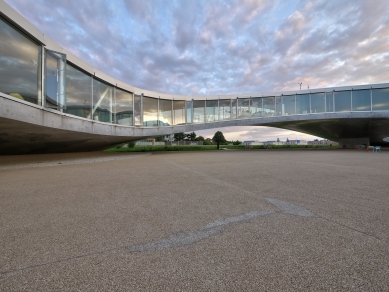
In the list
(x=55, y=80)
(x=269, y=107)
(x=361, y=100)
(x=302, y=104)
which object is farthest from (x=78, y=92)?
(x=361, y=100)

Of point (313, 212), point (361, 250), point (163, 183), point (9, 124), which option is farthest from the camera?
point (9, 124)

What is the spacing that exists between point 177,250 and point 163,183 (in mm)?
3936

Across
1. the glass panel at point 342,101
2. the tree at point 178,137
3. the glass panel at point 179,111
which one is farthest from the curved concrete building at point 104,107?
the tree at point 178,137

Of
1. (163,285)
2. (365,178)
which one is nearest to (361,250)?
(163,285)

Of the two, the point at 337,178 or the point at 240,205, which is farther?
the point at 337,178

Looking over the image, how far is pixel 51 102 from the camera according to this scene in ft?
36.4

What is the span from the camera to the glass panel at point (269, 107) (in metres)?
27.3

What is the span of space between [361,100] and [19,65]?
32417 millimetres

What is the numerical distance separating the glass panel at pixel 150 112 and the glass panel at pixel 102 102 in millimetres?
4625

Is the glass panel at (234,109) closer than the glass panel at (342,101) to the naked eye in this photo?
No

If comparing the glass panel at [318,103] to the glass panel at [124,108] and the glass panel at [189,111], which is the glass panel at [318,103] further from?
the glass panel at [124,108]

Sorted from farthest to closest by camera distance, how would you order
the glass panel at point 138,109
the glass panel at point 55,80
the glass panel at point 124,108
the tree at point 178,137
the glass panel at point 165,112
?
the tree at point 178,137, the glass panel at point 165,112, the glass panel at point 138,109, the glass panel at point 124,108, the glass panel at point 55,80

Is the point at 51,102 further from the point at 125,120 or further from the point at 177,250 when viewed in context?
the point at 177,250

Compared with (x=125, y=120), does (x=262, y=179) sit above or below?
below
